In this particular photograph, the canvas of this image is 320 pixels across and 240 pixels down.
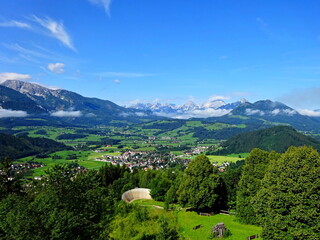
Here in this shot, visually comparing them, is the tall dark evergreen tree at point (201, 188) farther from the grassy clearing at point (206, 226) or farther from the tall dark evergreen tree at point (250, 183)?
the tall dark evergreen tree at point (250, 183)

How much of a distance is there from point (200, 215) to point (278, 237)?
17917 mm

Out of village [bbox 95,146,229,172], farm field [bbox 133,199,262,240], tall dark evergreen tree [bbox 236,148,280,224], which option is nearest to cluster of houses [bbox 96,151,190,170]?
village [bbox 95,146,229,172]

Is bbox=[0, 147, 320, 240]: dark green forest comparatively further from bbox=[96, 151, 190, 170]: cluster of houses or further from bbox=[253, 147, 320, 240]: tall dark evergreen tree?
bbox=[96, 151, 190, 170]: cluster of houses

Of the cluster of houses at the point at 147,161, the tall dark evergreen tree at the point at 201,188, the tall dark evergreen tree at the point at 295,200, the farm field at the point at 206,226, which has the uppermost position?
the tall dark evergreen tree at the point at 295,200

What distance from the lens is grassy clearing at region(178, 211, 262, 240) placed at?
1136 inches

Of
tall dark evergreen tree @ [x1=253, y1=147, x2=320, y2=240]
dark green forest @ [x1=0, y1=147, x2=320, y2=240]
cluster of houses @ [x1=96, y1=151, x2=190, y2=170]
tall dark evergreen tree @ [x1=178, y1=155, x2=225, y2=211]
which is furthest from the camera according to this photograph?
cluster of houses @ [x1=96, y1=151, x2=190, y2=170]

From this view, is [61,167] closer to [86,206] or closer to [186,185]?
[86,206]

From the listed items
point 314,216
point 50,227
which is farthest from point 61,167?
point 314,216

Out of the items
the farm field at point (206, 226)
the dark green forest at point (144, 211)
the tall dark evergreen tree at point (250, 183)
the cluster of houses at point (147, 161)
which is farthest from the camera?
the cluster of houses at point (147, 161)

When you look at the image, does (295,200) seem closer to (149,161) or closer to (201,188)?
(201,188)

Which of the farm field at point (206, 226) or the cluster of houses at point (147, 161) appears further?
the cluster of houses at point (147, 161)

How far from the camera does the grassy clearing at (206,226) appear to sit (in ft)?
94.6

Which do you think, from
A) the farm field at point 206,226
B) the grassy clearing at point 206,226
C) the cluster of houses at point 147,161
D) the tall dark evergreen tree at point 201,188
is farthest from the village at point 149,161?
the grassy clearing at point 206,226

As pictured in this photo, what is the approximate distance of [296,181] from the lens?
2314cm
